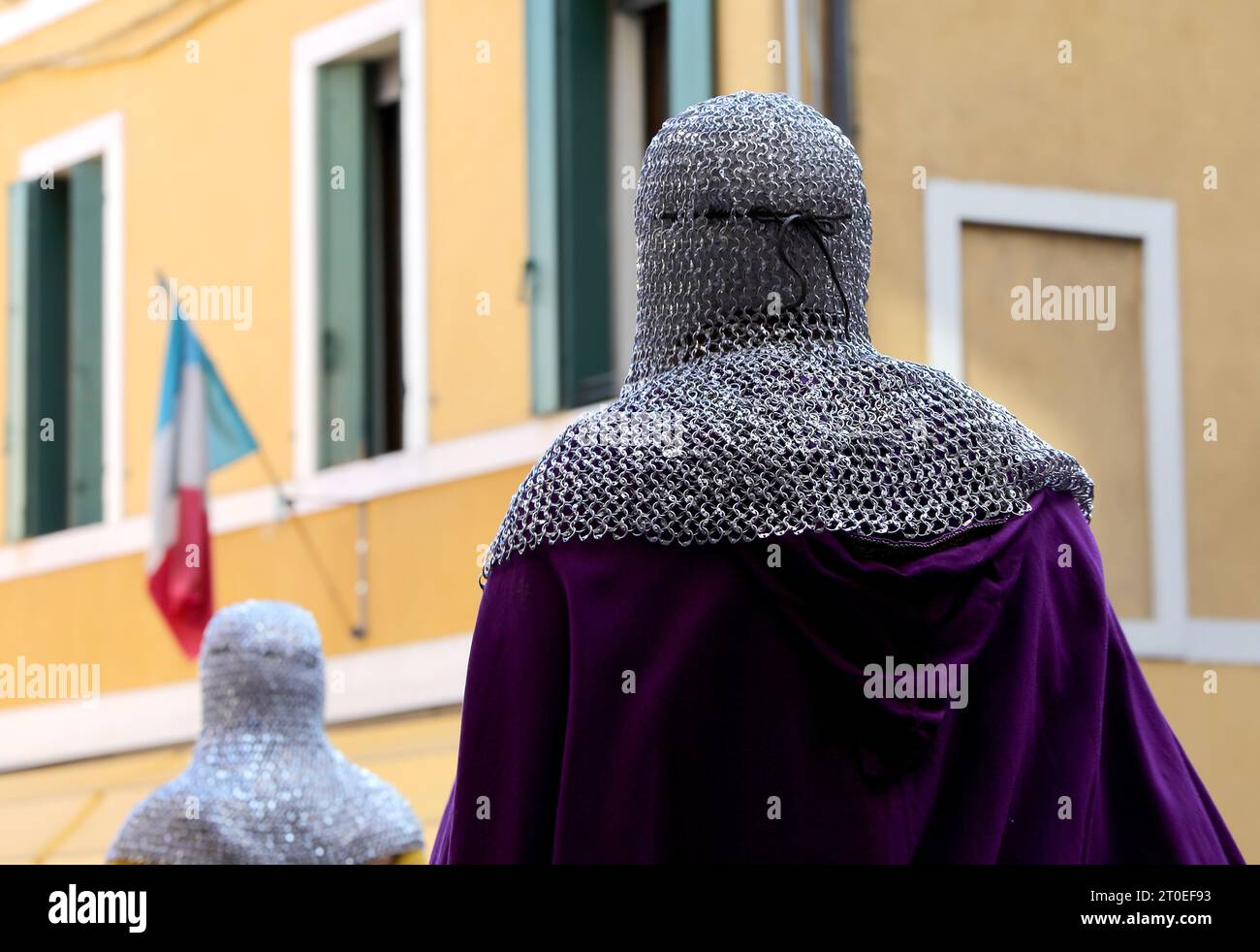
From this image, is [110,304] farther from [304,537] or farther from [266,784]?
[266,784]

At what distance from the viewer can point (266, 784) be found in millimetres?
6039

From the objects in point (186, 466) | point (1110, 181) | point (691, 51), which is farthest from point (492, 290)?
point (1110, 181)

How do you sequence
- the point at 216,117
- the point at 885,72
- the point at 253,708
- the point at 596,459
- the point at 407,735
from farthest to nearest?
the point at 216,117
the point at 407,735
the point at 885,72
the point at 253,708
the point at 596,459

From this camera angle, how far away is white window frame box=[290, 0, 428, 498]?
12195 millimetres

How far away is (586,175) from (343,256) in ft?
5.80

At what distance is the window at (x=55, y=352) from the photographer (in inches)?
567

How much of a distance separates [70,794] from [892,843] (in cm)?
1112

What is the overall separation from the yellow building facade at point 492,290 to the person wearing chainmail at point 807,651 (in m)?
7.12

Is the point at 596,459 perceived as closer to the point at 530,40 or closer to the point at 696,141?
the point at 696,141

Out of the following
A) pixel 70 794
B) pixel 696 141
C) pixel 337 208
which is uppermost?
pixel 337 208

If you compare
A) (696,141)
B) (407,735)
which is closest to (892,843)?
(696,141)

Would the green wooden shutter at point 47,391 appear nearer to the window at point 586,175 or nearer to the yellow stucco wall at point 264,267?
the yellow stucco wall at point 264,267

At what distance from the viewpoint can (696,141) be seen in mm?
3373
